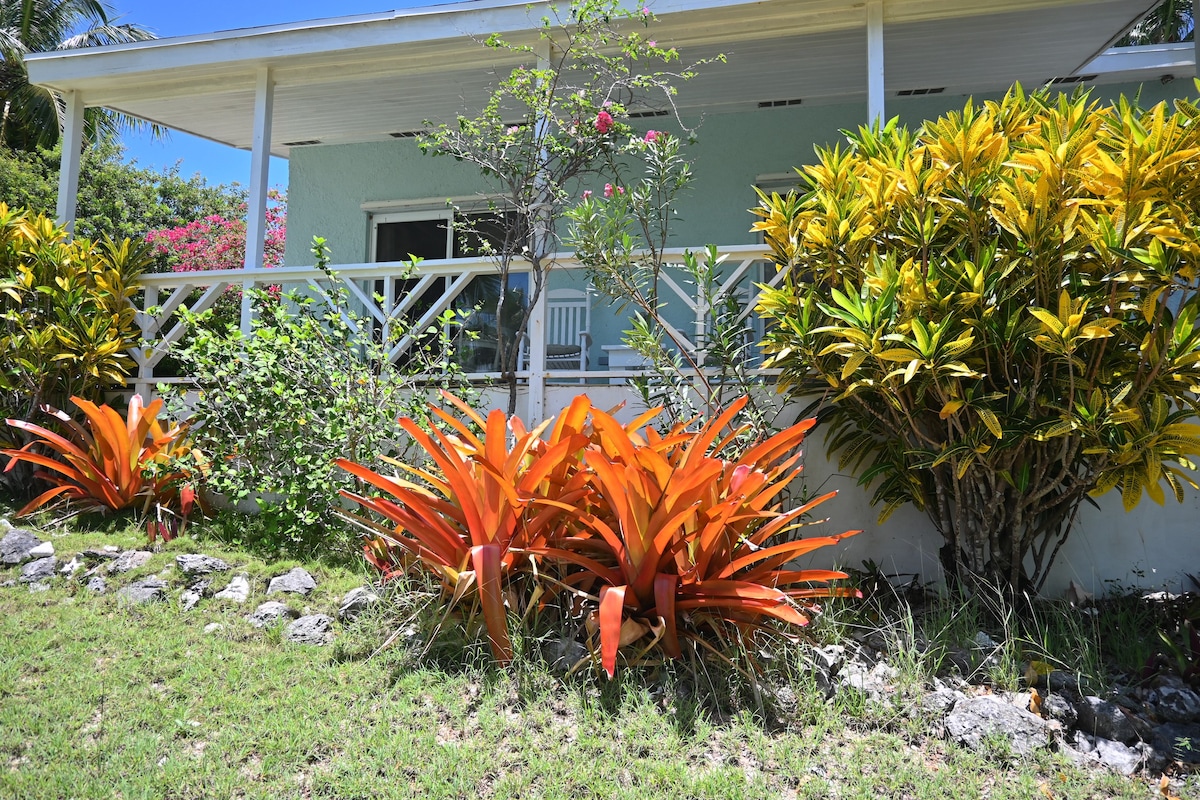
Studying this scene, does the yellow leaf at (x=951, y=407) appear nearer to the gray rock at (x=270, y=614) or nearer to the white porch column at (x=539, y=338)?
the white porch column at (x=539, y=338)

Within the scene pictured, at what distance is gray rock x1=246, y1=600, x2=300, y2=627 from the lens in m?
3.59

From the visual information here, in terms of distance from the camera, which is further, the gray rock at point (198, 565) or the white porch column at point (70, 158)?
the white porch column at point (70, 158)

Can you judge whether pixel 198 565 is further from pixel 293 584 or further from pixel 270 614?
pixel 270 614

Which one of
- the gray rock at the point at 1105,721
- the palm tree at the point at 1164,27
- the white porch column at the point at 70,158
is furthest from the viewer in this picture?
the palm tree at the point at 1164,27

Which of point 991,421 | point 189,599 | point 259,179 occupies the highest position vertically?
point 259,179

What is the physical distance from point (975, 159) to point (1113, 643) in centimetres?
218

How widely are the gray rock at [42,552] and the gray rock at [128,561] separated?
38 cm

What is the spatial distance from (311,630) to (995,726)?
267cm

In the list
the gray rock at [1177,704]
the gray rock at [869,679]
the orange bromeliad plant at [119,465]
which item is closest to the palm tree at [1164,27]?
the gray rock at [1177,704]

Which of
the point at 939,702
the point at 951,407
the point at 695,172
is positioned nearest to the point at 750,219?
the point at 695,172

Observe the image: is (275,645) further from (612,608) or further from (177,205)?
(177,205)

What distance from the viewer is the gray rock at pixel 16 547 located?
425 centimetres

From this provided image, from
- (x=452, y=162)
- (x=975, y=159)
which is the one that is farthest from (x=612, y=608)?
(x=452, y=162)

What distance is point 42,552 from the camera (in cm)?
431
